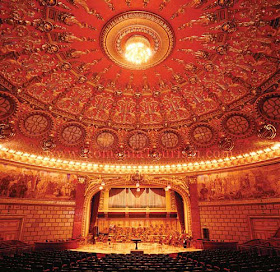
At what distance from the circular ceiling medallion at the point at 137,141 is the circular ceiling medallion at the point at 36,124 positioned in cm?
809

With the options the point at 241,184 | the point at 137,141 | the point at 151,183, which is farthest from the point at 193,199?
the point at 137,141

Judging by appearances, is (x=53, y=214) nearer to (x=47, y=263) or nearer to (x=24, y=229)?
(x=24, y=229)

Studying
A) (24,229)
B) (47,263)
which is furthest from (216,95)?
(24,229)

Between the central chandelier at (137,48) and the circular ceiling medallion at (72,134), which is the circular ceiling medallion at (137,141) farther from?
the central chandelier at (137,48)

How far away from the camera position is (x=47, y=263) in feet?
27.8

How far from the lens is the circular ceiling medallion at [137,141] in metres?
21.6

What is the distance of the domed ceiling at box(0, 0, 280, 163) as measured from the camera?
36.2ft

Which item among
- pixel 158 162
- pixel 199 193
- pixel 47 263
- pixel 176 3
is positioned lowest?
pixel 47 263

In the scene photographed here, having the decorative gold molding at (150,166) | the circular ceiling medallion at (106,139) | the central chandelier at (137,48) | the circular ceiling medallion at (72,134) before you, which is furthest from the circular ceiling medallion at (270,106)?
the circular ceiling medallion at (72,134)

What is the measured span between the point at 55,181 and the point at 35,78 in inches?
403

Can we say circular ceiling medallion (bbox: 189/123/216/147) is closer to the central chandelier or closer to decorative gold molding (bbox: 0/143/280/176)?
decorative gold molding (bbox: 0/143/280/176)

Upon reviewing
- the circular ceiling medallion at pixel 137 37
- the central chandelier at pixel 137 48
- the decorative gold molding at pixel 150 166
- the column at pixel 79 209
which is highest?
the circular ceiling medallion at pixel 137 37

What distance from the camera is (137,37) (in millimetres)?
12797

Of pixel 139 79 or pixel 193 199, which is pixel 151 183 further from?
pixel 139 79
